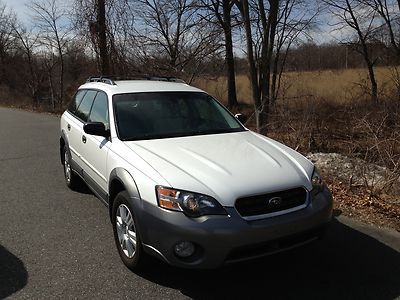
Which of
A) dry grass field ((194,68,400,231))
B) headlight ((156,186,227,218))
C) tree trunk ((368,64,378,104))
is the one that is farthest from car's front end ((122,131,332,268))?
tree trunk ((368,64,378,104))

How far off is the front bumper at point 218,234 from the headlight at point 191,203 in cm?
4

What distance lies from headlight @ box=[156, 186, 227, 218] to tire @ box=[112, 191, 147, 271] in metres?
0.42

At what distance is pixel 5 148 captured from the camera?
34.7 ft

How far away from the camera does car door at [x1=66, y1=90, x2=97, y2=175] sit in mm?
5688

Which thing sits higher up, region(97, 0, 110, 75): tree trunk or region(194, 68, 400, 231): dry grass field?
region(97, 0, 110, 75): tree trunk

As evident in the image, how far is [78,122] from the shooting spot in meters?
5.93

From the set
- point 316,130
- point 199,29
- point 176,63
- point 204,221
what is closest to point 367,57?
point 199,29

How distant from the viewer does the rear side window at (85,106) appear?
5693 millimetres

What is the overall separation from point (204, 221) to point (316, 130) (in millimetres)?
6332

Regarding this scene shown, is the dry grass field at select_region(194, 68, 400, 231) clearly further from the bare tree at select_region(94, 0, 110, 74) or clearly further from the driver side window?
the bare tree at select_region(94, 0, 110, 74)

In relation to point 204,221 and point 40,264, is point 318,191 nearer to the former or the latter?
point 204,221

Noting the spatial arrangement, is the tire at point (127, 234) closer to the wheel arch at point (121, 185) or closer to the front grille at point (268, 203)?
the wheel arch at point (121, 185)

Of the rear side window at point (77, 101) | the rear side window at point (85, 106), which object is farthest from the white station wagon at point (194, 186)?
the rear side window at point (77, 101)

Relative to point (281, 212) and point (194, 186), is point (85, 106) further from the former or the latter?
point (281, 212)
